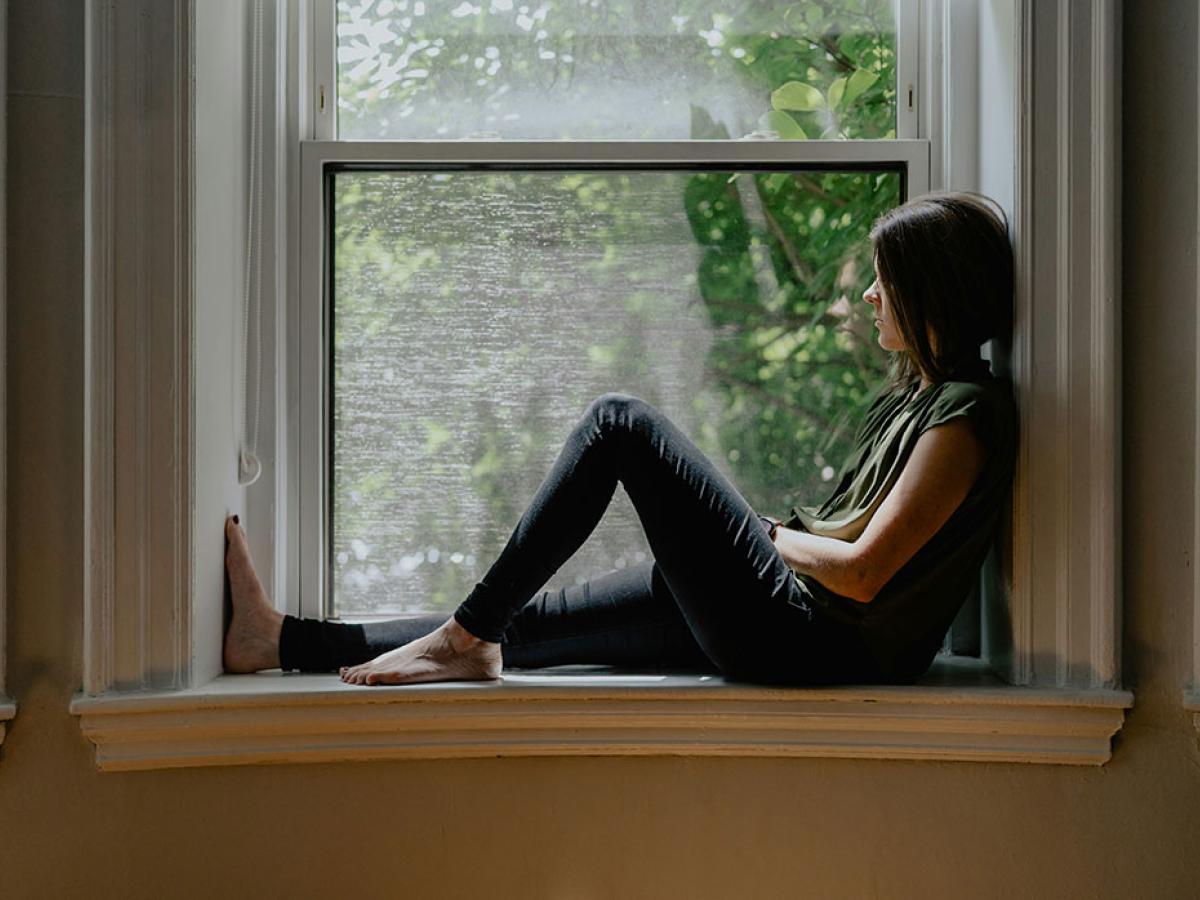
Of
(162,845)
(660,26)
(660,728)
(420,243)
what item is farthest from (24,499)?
(660,26)

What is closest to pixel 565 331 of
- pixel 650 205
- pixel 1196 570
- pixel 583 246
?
pixel 583 246

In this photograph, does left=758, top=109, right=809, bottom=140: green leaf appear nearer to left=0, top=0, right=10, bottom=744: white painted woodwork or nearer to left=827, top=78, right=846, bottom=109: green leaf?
left=827, top=78, right=846, bottom=109: green leaf

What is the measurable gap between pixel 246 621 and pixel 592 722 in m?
0.52

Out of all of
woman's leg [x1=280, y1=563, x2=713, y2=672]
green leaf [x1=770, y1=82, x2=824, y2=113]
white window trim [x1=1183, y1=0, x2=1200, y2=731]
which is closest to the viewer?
white window trim [x1=1183, y1=0, x2=1200, y2=731]

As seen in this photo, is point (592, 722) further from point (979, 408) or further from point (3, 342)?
point (3, 342)

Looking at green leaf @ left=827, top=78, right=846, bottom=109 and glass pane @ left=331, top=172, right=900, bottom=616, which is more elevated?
green leaf @ left=827, top=78, right=846, bottom=109

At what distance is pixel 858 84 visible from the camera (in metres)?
1.76

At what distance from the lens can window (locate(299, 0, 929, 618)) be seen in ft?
5.76

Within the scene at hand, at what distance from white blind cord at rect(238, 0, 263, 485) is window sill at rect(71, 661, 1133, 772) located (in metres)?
0.37

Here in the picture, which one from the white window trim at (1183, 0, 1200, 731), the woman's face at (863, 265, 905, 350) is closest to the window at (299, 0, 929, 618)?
the woman's face at (863, 265, 905, 350)

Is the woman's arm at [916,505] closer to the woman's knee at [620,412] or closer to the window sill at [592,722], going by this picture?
the window sill at [592,722]

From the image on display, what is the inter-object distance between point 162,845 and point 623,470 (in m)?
0.79

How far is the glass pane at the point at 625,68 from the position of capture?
5.76 feet

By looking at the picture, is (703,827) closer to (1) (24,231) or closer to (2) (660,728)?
(2) (660,728)
